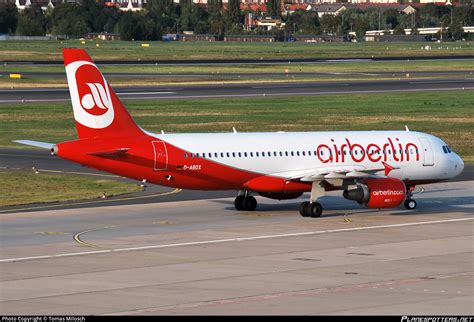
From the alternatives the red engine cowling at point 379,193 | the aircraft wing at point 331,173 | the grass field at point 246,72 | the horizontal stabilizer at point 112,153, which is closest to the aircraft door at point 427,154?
the aircraft wing at point 331,173

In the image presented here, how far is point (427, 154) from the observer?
57969 mm

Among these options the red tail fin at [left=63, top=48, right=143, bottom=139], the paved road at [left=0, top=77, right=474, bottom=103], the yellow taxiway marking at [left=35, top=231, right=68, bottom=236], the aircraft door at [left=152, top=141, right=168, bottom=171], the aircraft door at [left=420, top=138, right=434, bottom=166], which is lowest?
the paved road at [left=0, top=77, right=474, bottom=103]

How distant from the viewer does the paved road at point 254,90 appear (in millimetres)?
124812

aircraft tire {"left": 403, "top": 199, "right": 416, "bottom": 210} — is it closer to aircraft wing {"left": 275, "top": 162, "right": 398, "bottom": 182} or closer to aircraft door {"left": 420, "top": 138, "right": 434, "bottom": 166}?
aircraft door {"left": 420, "top": 138, "right": 434, "bottom": 166}

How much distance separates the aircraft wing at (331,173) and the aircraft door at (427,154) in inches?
139

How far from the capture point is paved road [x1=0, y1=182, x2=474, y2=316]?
33562 millimetres

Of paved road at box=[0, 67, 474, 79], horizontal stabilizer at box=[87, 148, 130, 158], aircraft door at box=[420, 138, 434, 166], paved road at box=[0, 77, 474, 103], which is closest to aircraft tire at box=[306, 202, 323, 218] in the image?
aircraft door at box=[420, 138, 434, 166]

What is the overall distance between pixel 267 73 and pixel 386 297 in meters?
133

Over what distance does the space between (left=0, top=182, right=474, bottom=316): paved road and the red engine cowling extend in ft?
3.22

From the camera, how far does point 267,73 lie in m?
167

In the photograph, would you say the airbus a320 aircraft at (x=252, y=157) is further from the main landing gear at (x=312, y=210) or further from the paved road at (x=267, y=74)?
the paved road at (x=267, y=74)

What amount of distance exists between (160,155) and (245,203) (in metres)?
6.27

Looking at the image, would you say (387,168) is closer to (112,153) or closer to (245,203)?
(245,203)

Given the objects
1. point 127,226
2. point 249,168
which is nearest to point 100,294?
point 127,226
